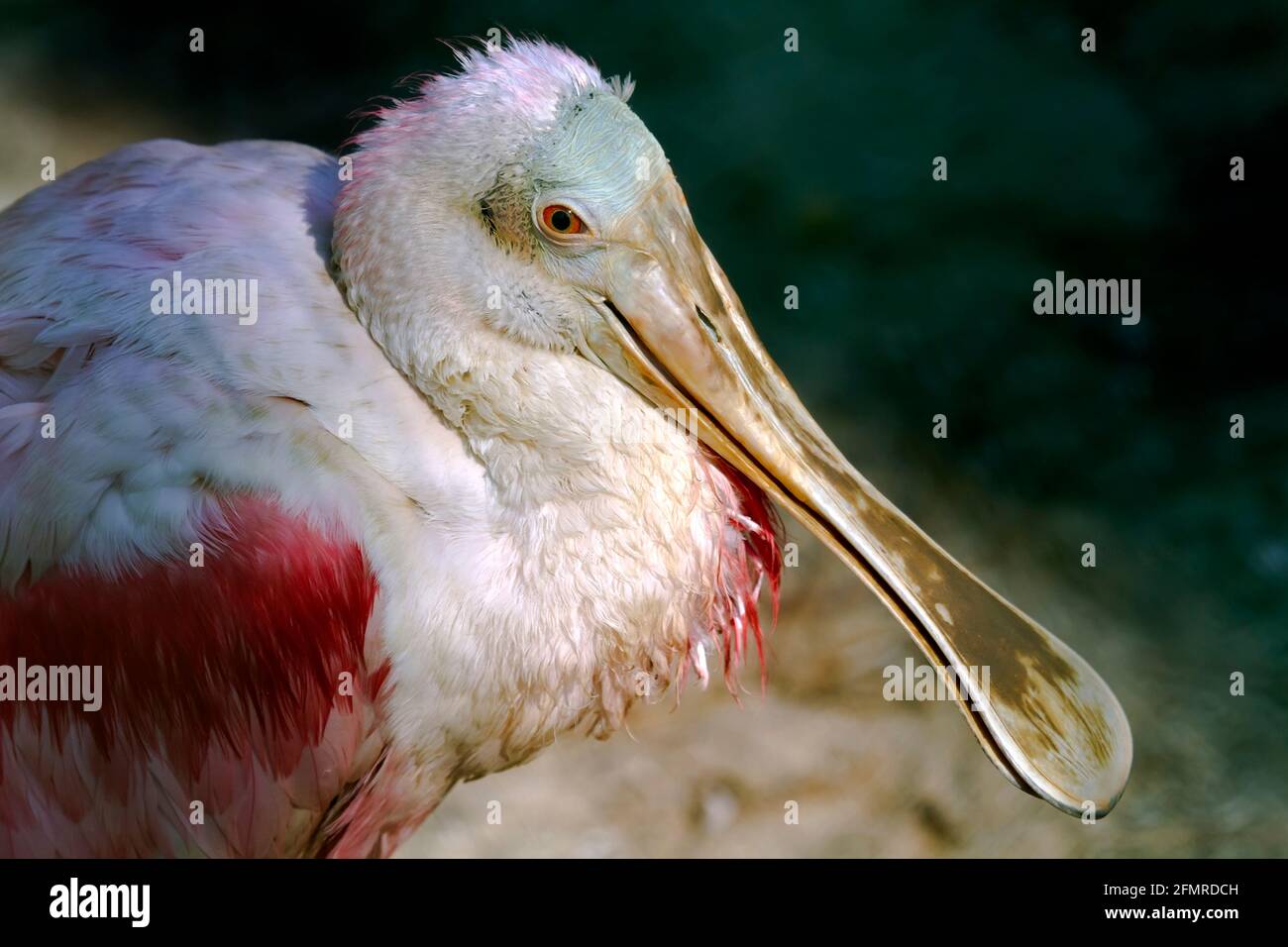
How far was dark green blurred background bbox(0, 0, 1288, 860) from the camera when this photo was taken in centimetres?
407

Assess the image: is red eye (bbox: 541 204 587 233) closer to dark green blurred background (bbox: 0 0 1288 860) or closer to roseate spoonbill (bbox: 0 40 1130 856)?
roseate spoonbill (bbox: 0 40 1130 856)

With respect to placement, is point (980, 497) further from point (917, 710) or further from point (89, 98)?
point (89, 98)

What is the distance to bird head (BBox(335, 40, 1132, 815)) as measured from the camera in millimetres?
2170

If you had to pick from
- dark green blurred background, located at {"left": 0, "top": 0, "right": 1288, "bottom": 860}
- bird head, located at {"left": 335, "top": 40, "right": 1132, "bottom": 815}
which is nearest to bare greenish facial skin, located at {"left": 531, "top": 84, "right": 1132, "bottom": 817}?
bird head, located at {"left": 335, "top": 40, "right": 1132, "bottom": 815}

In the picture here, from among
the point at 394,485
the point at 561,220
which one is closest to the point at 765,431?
the point at 561,220

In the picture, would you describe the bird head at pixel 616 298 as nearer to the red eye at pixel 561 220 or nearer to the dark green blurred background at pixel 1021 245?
the red eye at pixel 561 220

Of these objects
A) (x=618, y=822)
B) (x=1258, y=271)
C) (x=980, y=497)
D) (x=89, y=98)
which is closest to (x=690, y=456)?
(x=618, y=822)

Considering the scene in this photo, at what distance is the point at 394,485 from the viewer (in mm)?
2209

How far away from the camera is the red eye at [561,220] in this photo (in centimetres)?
216

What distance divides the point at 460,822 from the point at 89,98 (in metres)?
2.88

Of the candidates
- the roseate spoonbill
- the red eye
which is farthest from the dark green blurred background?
the red eye

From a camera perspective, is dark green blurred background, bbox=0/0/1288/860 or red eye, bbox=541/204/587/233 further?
dark green blurred background, bbox=0/0/1288/860

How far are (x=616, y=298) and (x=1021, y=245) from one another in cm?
251

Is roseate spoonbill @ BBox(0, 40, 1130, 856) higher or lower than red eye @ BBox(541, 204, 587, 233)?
lower
